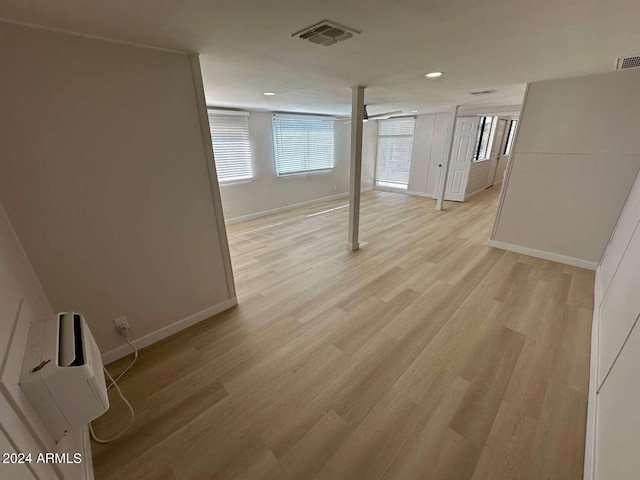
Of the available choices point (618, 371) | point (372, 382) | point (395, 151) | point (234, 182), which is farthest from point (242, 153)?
point (618, 371)

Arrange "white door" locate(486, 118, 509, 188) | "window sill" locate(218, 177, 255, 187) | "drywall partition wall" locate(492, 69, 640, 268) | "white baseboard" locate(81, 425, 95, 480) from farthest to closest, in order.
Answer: "white door" locate(486, 118, 509, 188)
"window sill" locate(218, 177, 255, 187)
"drywall partition wall" locate(492, 69, 640, 268)
"white baseboard" locate(81, 425, 95, 480)

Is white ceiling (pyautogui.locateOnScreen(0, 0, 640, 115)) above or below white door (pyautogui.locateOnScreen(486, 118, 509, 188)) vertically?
above

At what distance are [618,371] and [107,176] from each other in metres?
3.18

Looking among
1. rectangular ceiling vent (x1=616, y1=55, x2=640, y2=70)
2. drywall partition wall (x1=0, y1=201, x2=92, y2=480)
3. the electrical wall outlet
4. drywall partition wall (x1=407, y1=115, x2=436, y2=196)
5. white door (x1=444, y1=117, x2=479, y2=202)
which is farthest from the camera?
drywall partition wall (x1=407, y1=115, x2=436, y2=196)

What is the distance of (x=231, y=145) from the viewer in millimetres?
4953

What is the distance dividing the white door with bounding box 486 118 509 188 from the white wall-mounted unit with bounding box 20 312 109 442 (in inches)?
369

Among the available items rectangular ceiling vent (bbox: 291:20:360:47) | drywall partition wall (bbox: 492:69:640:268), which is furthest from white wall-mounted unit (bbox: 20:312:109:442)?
drywall partition wall (bbox: 492:69:640:268)

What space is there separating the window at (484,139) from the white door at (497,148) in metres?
0.30

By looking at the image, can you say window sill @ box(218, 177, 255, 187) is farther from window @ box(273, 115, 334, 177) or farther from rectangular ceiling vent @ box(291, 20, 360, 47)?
rectangular ceiling vent @ box(291, 20, 360, 47)

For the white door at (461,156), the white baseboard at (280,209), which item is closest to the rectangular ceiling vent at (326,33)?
the white baseboard at (280,209)

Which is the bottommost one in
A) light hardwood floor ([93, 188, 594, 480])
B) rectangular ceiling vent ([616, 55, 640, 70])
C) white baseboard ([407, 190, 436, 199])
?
light hardwood floor ([93, 188, 594, 480])

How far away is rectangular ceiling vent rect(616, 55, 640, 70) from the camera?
2130 millimetres

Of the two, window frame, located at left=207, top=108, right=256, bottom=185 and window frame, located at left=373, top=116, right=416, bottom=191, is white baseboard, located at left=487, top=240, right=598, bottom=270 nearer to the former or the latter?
window frame, located at left=373, top=116, right=416, bottom=191

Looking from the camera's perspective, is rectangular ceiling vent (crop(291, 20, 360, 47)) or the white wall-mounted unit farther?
rectangular ceiling vent (crop(291, 20, 360, 47))
